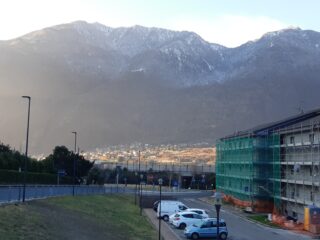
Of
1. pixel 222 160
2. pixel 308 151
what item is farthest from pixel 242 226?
pixel 222 160

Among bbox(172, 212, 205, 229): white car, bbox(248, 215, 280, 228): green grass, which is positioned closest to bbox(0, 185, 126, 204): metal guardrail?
bbox(172, 212, 205, 229): white car

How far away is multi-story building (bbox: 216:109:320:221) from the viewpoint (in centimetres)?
6328

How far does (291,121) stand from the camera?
256 ft

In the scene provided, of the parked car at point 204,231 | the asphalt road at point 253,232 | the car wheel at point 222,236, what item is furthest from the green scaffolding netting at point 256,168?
the car wheel at point 222,236

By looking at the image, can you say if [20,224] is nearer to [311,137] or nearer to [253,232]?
[253,232]

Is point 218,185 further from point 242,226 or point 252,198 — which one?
point 242,226

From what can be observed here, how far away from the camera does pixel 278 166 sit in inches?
2881

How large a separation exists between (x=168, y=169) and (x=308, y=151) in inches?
4521

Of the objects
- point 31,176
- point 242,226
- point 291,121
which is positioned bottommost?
point 242,226

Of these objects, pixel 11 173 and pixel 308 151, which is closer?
pixel 308 151

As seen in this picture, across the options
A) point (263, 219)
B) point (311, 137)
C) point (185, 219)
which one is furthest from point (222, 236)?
point (263, 219)

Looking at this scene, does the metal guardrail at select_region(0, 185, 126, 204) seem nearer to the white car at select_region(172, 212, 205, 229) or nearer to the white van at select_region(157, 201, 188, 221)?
the white van at select_region(157, 201, 188, 221)

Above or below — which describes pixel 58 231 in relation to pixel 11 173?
below

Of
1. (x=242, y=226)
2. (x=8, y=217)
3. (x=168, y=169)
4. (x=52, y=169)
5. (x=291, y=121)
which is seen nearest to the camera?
(x=8, y=217)
